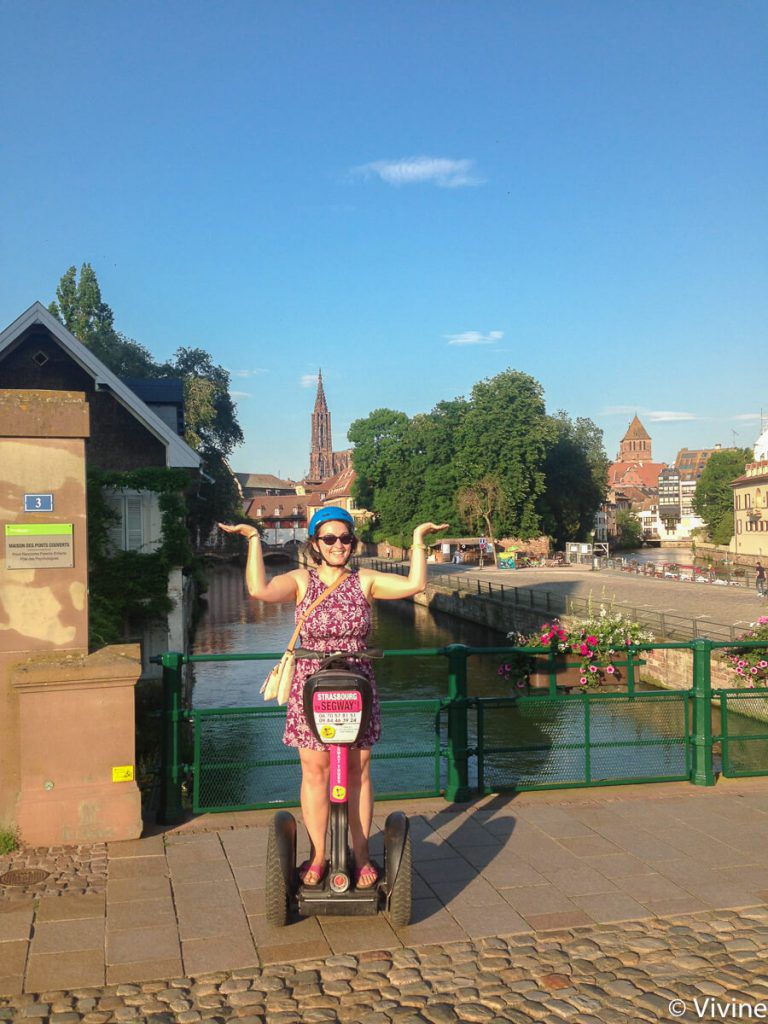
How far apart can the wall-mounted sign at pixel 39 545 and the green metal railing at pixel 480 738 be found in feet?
3.17

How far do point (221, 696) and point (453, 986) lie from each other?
20.0m

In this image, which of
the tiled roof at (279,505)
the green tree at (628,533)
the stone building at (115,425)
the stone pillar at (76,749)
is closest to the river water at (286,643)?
the stone building at (115,425)

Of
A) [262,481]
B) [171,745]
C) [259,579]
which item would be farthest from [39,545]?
[262,481]

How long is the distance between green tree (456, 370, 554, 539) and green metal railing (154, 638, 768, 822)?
57.5 meters

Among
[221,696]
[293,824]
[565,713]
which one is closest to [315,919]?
[293,824]

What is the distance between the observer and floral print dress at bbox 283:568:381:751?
434 centimetres

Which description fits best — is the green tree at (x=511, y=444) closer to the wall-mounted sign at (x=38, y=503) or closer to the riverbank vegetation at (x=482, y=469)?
the riverbank vegetation at (x=482, y=469)

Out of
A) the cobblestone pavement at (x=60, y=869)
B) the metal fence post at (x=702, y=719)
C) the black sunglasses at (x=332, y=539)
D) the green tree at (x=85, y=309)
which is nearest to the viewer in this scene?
the black sunglasses at (x=332, y=539)

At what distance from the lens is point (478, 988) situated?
3.85 metres

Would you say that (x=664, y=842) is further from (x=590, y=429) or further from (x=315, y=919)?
(x=590, y=429)

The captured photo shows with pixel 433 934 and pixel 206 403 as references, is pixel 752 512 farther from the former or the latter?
pixel 433 934

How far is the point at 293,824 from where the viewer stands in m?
4.48

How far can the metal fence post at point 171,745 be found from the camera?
610cm

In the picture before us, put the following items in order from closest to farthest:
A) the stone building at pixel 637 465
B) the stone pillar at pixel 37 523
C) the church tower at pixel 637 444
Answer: the stone pillar at pixel 37 523
the stone building at pixel 637 465
the church tower at pixel 637 444
